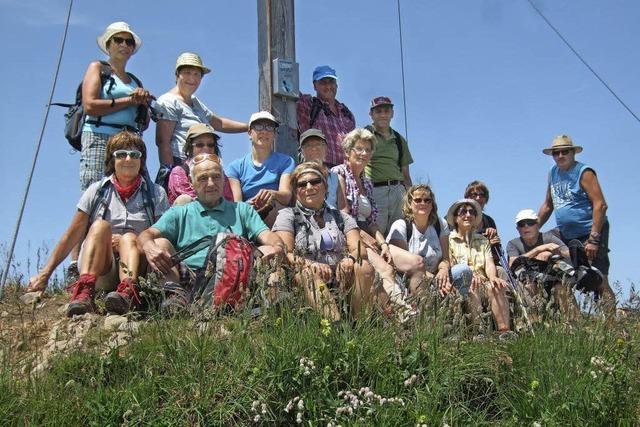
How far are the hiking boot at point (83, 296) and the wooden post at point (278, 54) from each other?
321 centimetres

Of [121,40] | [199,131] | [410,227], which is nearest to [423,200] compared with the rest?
[410,227]

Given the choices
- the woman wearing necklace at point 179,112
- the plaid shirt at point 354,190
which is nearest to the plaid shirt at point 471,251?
the plaid shirt at point 354,190

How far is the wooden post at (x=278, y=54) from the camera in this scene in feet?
27.9

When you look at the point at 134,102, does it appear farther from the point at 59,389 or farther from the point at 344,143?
the point at 59,389

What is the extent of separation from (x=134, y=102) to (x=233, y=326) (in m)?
3.08

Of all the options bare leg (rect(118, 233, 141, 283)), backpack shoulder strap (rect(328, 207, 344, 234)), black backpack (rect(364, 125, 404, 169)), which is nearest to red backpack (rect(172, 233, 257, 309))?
bare leg (rect(118, 233, 141, 283))

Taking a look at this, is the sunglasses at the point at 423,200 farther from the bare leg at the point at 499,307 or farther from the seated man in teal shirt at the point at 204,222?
the seated man in teal shirt at the point at 204,222

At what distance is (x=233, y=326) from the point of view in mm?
4926

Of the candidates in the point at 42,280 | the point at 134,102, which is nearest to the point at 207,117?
the point at 134,102

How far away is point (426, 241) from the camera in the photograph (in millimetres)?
7199

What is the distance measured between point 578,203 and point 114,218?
5.07m

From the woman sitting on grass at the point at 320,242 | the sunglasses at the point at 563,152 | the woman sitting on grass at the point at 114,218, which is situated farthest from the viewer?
the sunglasses at the point at 563,152

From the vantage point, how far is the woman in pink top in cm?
705

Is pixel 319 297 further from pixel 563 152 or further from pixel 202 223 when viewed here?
pixel 563 152
